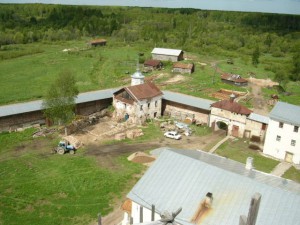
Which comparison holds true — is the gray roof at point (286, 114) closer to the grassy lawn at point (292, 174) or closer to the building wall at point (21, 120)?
the grassy lawn at point (292, 174)

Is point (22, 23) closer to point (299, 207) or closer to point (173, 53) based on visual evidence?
point (173, 53)

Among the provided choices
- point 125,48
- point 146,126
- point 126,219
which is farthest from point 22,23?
point 126,219

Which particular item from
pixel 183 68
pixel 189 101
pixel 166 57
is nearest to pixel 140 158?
pixel 189 101

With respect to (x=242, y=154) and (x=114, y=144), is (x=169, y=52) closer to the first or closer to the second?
(x=114, y=144)

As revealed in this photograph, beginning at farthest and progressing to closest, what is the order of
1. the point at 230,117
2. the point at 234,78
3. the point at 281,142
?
the point at 234,78 < the point at 230,117 < the point at 281,142

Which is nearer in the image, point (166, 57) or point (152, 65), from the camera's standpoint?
point (152, 65)

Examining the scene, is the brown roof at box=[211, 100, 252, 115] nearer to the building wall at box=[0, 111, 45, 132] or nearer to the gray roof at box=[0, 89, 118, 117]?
the gray roof at box=[0, 89, 118, 117]
